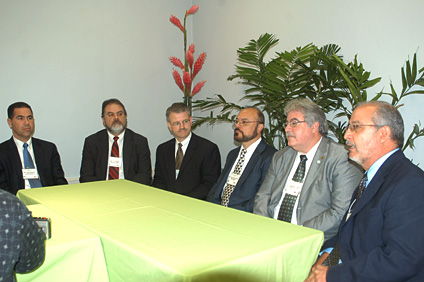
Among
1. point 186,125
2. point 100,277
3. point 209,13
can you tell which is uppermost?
point 209,13

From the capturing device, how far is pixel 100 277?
5.69 ft

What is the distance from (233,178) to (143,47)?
3.14m

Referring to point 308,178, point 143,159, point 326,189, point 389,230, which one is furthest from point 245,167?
point 389,230

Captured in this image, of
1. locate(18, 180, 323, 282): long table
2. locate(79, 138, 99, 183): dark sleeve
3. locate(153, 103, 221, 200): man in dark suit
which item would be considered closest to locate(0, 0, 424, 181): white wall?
locate(79, 138, 99, 183): dark sleeve

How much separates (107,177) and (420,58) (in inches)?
133

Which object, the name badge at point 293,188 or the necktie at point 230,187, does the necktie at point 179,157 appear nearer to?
the necktie at point 230,187

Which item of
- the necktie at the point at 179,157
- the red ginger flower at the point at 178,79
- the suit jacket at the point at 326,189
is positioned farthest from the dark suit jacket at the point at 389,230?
the red ginger flower at the point at 178,79

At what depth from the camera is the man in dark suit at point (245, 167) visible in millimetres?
3262

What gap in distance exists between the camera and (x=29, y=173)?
389cm

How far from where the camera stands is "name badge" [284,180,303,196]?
2.74 metres

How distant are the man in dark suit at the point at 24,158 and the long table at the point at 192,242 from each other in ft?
5.74

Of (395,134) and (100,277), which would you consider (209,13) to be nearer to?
(395,134)

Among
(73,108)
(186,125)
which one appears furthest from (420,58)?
(73,108)

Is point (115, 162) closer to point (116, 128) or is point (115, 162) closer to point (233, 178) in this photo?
point (116, 128)
